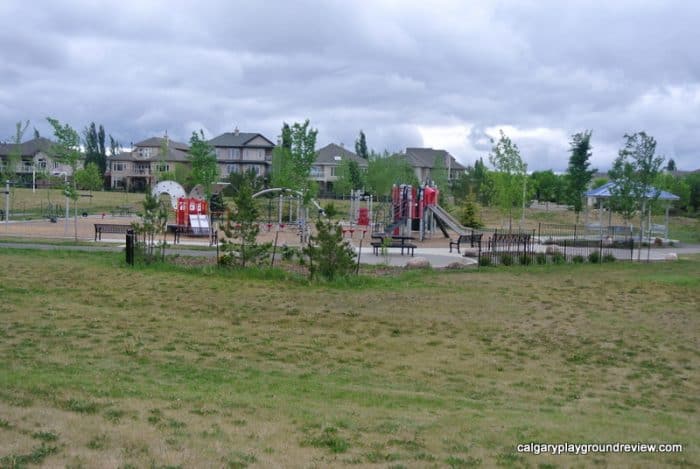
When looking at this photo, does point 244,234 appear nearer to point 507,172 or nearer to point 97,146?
point 507,172

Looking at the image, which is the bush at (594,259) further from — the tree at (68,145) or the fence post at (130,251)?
the tree at (68,145)

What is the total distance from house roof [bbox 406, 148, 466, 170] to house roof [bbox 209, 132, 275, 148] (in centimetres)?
1995

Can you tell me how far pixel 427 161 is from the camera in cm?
9806

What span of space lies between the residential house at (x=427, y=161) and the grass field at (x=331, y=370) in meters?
75.2

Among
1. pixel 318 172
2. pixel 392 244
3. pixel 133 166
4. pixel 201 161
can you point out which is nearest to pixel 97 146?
pixel 133 166

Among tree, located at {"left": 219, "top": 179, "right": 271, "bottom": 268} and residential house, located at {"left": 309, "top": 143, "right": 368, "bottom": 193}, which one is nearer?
tree, located at {"left": 219, "top": 179, "right": 271, "bottom": 268}

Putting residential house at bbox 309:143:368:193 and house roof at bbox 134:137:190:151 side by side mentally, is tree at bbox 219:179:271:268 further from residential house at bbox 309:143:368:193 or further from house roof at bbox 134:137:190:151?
house roof at bbox 134:137:190:151

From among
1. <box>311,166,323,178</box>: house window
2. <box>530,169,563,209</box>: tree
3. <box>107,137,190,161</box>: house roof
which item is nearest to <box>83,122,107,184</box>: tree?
<box>107,137,190,161</box>: house roof

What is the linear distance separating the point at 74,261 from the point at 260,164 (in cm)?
6989

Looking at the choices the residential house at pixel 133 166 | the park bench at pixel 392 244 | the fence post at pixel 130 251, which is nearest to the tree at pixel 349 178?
the residential house at pixel 133 166

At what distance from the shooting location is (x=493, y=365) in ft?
34.3

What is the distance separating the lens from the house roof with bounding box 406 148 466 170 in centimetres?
9525

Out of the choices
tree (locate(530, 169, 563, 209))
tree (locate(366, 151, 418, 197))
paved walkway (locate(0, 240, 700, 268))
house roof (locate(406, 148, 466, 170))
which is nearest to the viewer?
paved walkway (locate(0, 240, 700, 268))

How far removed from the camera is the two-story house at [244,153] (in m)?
89.4
